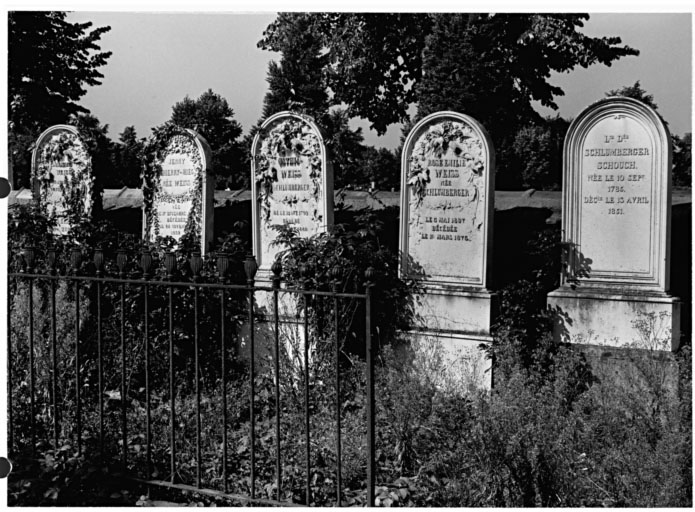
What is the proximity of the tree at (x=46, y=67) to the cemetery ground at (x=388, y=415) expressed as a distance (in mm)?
4692

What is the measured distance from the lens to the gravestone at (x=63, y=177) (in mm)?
7543

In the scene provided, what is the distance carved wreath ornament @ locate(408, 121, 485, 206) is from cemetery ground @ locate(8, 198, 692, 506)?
534 millimetres

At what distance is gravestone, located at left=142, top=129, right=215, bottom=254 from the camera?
275 inches

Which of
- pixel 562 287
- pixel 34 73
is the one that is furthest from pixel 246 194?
pixel 562 287

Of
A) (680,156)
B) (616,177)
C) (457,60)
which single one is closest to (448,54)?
(457,60)

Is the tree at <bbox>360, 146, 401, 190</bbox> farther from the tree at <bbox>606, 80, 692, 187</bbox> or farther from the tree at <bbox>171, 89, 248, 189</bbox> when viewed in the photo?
the tree at <bbox>606, 80, 692, 187</bbox>

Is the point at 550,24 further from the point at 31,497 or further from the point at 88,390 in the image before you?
the point at 31,497

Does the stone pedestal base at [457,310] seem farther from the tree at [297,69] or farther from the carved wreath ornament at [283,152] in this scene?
the tree at [297,69]

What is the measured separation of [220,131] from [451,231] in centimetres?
1755

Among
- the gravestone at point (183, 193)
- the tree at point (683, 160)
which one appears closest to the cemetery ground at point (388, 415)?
the gravestone at point (183, 193)

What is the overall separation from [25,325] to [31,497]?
1.65 metres

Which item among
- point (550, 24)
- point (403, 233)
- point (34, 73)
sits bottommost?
point (403, 233)
